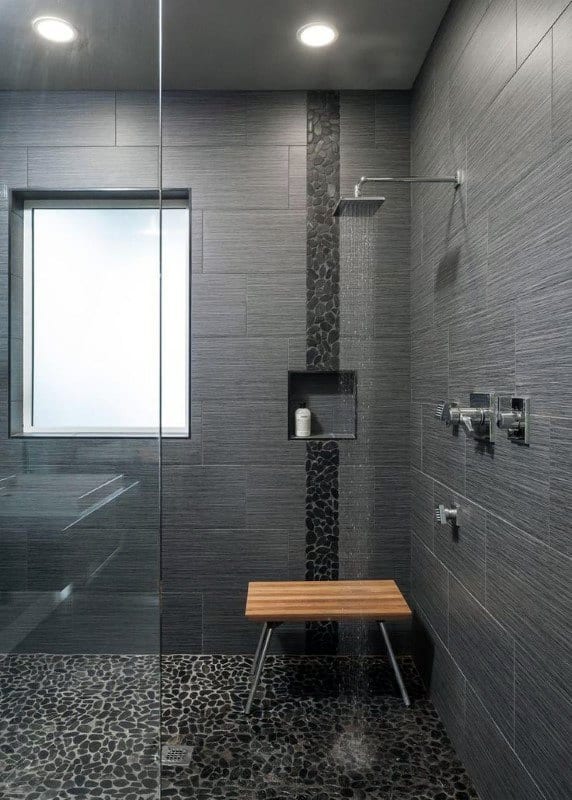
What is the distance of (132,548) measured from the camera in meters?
0.98

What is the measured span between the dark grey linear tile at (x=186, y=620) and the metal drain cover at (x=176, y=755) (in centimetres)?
66

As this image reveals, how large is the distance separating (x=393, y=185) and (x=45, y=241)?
216 cm

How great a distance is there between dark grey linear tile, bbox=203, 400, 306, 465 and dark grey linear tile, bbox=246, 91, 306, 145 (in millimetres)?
1260

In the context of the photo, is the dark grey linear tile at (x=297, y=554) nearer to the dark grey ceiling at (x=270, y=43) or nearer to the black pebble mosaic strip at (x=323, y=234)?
the black pebble mosaic strip at (x=323, y=234)

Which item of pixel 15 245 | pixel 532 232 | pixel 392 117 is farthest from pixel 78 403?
pixel 392 117

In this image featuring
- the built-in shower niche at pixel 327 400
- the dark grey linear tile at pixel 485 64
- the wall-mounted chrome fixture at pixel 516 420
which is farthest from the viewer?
the built-in shower niche at pixel 327 400

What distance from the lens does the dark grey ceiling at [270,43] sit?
1020 mm

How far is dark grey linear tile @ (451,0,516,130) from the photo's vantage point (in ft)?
A: 5.12

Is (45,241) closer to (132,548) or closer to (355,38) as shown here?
(132,548)

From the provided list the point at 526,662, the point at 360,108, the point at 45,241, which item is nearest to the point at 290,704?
the point at 526,662

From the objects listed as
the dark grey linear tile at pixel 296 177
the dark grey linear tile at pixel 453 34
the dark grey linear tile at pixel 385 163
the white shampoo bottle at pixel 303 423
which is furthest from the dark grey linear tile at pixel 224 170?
the white shampoo bottle at pixel 303 423

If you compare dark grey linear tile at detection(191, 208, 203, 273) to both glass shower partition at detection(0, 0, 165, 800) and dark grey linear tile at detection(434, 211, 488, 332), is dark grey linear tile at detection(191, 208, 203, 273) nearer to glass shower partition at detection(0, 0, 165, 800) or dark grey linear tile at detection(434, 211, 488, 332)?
dark grey linear tile at detection(434, 211, 488, 332)

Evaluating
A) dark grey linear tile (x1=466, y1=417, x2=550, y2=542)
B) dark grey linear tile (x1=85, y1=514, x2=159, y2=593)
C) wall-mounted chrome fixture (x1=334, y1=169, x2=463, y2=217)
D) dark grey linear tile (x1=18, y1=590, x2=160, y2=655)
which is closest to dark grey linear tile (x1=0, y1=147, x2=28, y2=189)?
dark grey linear tile (x1=85, y1=514, x2=159, y2=593)

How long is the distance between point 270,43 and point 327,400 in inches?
61.8
